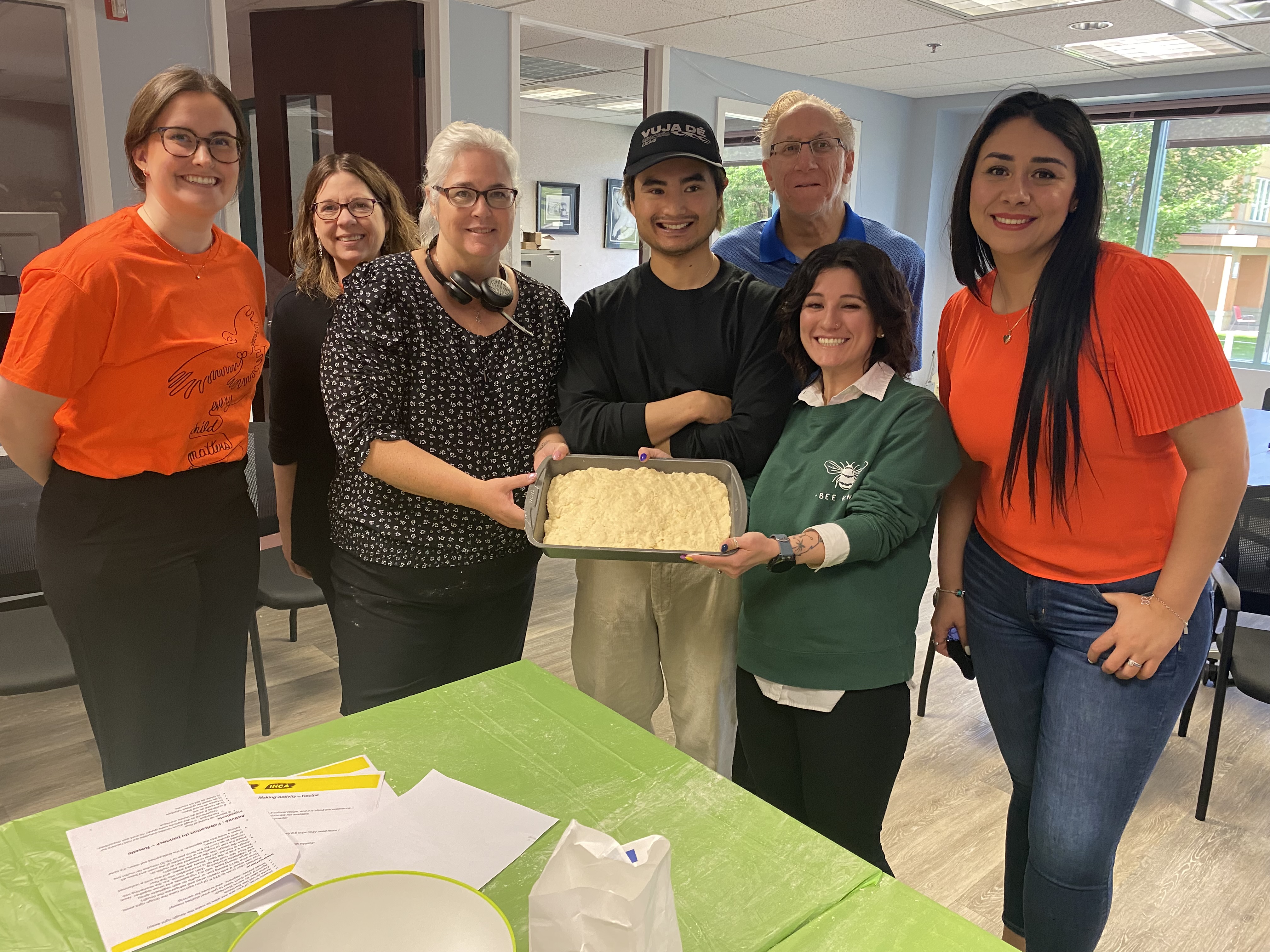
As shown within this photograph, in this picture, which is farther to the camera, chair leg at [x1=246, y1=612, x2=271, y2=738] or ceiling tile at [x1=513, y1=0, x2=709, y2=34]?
ceiling tile at [x1=513, y1=0, x2=709, y2=34]

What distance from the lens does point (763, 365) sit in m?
1.66

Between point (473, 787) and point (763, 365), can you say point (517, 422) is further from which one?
point (473, 787)

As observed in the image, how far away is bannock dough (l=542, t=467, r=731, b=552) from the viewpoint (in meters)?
1.49

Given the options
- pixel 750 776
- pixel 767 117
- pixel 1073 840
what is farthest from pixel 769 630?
pixel 767 117

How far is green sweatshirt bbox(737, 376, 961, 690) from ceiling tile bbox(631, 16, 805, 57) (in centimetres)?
396

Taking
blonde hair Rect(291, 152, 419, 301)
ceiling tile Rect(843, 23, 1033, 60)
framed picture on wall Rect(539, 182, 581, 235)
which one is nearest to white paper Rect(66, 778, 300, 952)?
blonde hair Rect(291, 152, 419, 301)

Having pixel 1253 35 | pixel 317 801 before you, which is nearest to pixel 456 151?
pixel 317 801

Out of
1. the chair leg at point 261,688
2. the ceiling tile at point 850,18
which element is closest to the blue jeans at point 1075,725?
the chair leg at point 261,688

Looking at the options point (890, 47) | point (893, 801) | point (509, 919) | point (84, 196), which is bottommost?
point (893, 801)

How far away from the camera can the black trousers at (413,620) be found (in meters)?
1.70

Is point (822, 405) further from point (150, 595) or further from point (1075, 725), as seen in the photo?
point (150, 595)

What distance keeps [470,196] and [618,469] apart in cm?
58

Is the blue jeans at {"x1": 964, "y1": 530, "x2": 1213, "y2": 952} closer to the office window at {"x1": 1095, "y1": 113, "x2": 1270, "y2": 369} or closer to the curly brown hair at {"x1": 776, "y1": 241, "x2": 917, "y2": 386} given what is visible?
the curly brown hair at {"x1": 776, "y1": 241, "x2": 917, "y2": 386}

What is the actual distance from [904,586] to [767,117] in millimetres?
1400
